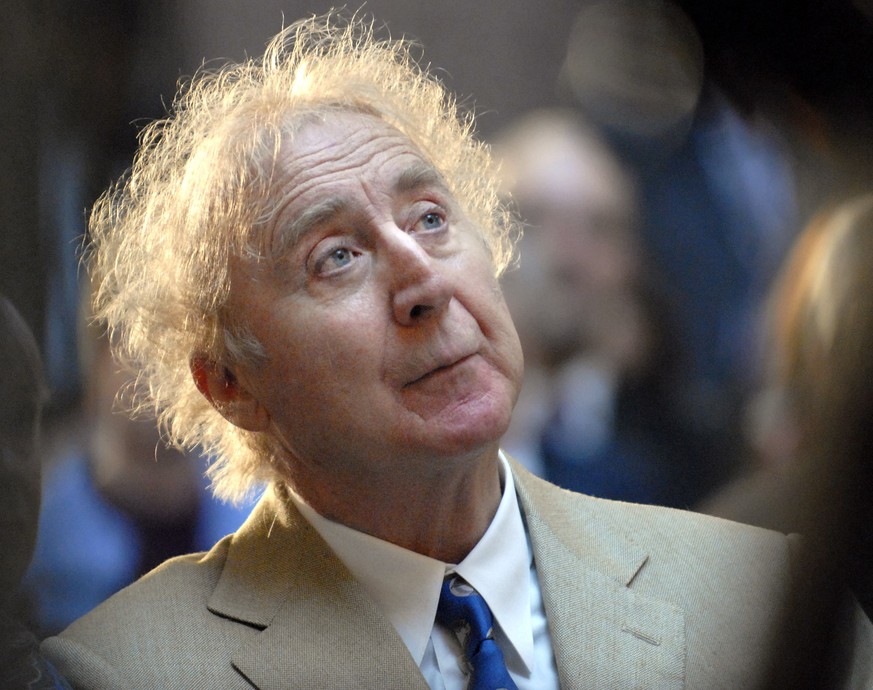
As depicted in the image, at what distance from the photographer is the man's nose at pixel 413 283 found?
1339 mm

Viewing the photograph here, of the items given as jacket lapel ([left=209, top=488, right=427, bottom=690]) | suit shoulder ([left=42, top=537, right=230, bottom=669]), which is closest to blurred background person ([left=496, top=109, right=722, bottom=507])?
jacket lapel ([left=209, top=488, right=427, bottom=690])

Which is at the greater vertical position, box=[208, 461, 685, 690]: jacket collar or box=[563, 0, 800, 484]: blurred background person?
box=[563, 0, 800, 484]: blurred background person

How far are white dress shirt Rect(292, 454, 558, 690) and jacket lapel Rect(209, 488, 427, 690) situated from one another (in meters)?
0.03

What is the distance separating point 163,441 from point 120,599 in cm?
23

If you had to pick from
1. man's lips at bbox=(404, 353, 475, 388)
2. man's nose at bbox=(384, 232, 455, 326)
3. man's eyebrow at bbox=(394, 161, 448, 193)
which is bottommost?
man's lips at bbox=(404, 353, 475, 388)

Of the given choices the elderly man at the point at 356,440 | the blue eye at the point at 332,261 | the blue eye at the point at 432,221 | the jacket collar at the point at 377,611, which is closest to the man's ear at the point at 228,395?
the elderly man at the point at 356,440

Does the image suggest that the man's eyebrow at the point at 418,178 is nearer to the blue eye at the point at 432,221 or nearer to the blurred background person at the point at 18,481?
the blue eye at the point at 432,221

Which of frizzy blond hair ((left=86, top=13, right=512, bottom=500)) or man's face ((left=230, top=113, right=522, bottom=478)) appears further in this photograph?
frizzy blond hair ((left=86, top=13, right=512, bottom=500))

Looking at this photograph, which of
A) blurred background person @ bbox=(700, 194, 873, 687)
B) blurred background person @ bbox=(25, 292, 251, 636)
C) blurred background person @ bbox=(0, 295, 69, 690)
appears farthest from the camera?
blurred background person @ bbox=(25, 292, 251, 636)

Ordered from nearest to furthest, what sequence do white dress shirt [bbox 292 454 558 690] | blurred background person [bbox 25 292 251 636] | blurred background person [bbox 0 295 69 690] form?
1. blurred background person [bbox 0 295 69 690]
2. blurred background person [bbox 25 292 251 636]
3. white dress shirt [bbox 292 454 558 690]

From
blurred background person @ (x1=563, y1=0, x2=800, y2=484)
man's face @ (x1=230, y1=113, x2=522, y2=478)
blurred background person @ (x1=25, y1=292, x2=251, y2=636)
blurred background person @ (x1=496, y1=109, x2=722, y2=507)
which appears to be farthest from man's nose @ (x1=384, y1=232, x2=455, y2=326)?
blurred background person @ (x1=25, y1=292, x2=251, y2=636)

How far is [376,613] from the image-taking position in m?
1.38

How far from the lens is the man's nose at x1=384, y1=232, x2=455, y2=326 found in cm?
134

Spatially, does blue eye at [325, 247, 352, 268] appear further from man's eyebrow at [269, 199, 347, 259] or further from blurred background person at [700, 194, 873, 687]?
blurred background person at [700, 194, 873, 687]
